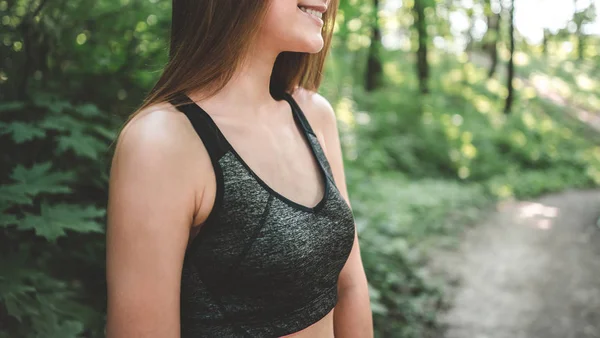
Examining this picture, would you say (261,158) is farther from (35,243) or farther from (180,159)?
(35,243)

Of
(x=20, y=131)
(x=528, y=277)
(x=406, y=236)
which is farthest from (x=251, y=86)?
(x=406, y=236)

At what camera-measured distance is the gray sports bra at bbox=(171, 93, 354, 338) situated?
123cm

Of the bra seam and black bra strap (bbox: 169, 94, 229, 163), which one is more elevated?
black bra strap (bbox: 169, 94, 229, 163)

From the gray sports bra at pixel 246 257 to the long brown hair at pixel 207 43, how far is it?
7 cm

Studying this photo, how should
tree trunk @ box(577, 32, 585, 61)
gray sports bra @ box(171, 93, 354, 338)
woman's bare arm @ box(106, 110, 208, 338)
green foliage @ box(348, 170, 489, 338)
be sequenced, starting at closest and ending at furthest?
woman's bare arm @ box(106, 110, 208, 338) < gray sports bra @ box(171, 93, 354, 338) < green foliage @ box(348, 170, 489, 338) < tree trunk @ box(577, 32, 585, 61)

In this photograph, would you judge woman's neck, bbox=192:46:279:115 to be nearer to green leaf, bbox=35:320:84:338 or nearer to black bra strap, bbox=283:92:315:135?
black bra strap, bbox=283:92:315:135

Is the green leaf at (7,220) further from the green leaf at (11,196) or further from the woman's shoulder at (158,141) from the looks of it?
the woman's shoulder at (158,141)


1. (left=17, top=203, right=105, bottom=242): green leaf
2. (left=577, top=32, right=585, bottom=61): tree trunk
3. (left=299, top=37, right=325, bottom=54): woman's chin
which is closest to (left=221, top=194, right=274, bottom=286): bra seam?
(left=299, top=37, right=325, bottom=54): woman's chin

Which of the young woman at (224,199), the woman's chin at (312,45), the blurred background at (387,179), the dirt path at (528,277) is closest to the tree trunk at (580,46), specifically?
the blurred background at (387,179)

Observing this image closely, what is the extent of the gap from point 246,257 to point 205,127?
35cm

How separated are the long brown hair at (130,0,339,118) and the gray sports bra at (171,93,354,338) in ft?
0.23

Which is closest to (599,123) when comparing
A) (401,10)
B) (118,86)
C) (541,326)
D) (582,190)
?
(582,190)

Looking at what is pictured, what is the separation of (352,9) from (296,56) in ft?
7.00

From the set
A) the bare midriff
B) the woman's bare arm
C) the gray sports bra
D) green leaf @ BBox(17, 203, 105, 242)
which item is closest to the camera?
the woman's bare arm
